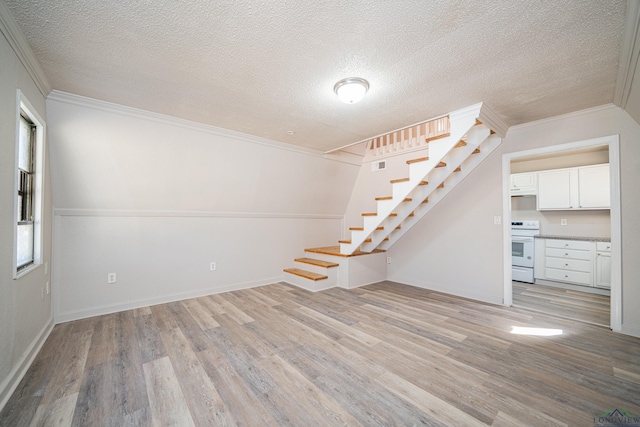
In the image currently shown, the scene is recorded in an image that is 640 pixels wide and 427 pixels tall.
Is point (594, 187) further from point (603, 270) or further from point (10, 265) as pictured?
point (10, 265)

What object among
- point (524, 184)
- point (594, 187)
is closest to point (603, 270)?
point (594, 187)

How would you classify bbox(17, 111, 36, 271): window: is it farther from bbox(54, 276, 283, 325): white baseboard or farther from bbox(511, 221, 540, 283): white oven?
bbox(511, 221, 540, 283): white oven

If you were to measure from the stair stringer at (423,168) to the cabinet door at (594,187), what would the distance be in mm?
2697

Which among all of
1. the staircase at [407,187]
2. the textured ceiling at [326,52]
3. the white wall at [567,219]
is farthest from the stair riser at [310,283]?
the white wall at [567,219]

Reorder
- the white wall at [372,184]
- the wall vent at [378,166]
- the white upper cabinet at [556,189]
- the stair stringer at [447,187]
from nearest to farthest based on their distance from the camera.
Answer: the stair stringer at [447,187], the white upper cabinet at [556,189], the white wall at [372,184], the wall vent at [378,166]

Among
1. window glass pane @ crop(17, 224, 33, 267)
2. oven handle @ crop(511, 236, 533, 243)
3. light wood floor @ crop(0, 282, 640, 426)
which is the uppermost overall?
window glass pane @ crop(17, 224, 33, 267)

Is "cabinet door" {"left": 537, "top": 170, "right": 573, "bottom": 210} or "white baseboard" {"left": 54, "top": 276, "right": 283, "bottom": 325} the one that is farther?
"cabinet door" {"left": 537, "top": 170, "right": 573, "bottom": 210}

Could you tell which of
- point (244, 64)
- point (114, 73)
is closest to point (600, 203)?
point (244, 64)

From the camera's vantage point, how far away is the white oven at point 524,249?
14.8 feet

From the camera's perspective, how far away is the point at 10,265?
1.66 metres

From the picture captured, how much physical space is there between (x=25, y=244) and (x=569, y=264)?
22.0 ft

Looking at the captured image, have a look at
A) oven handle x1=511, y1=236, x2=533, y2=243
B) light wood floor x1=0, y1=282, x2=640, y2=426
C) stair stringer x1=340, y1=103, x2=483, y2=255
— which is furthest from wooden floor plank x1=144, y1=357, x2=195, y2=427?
oven handle x1=511, y1=236, x2=533, y2=243

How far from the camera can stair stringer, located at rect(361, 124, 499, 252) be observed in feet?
10.2

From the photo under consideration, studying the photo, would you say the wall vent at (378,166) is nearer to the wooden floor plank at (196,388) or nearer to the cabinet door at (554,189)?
the cabinet door at (554,189)
